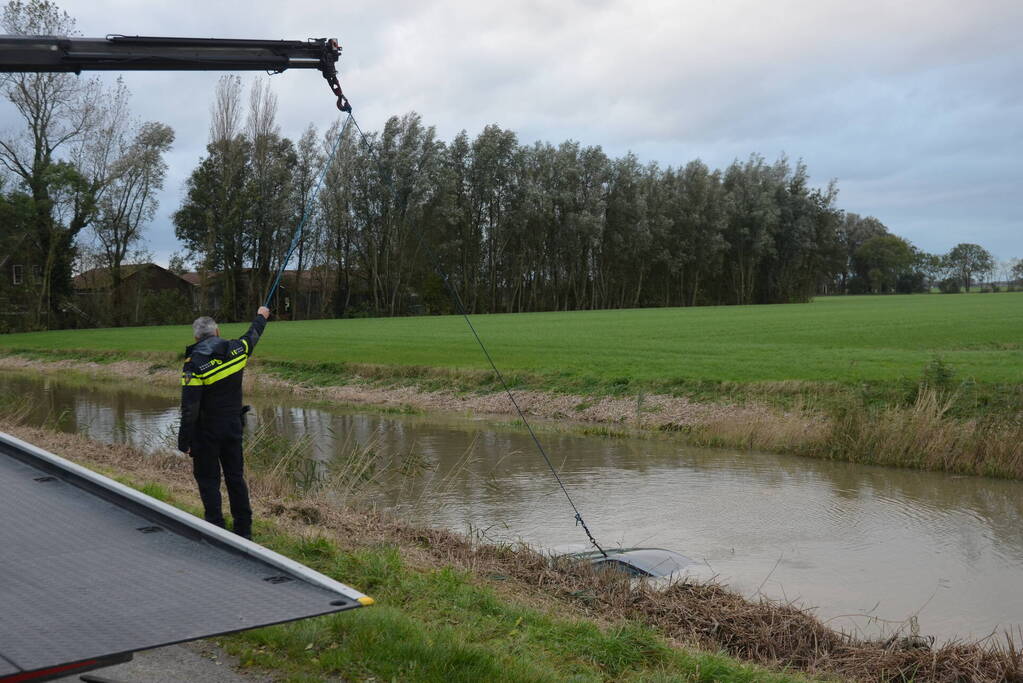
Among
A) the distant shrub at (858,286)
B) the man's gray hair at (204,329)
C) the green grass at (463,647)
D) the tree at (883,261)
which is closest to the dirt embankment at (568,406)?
the green grass at (463,647)

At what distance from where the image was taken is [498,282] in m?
87.0

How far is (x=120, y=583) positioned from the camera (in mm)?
4938

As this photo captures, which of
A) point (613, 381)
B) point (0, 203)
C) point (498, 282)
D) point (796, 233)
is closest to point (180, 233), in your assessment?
point (0, 203)

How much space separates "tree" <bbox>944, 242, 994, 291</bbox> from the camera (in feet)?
567

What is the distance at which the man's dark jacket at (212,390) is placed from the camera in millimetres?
8086

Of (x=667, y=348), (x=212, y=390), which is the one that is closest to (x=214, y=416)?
(x=212, y=390)

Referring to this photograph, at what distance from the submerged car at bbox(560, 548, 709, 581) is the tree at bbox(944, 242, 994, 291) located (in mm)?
176591

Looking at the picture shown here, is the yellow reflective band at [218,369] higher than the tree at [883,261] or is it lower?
lower

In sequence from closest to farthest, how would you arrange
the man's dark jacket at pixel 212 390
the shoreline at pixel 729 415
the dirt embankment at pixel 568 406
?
the man's dark jacket at pixel 212 390, the shoreline at pixel 729 415, the dirt embankment at pixel 568 406

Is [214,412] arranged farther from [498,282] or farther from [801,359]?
[498,282]

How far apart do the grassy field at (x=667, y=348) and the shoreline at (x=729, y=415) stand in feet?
4.06

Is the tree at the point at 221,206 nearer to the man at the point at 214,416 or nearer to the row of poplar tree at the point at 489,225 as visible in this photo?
the row of poplar tree at the point at 489,225

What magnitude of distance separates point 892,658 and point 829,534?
521 centimetres

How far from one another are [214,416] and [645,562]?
4.63m
